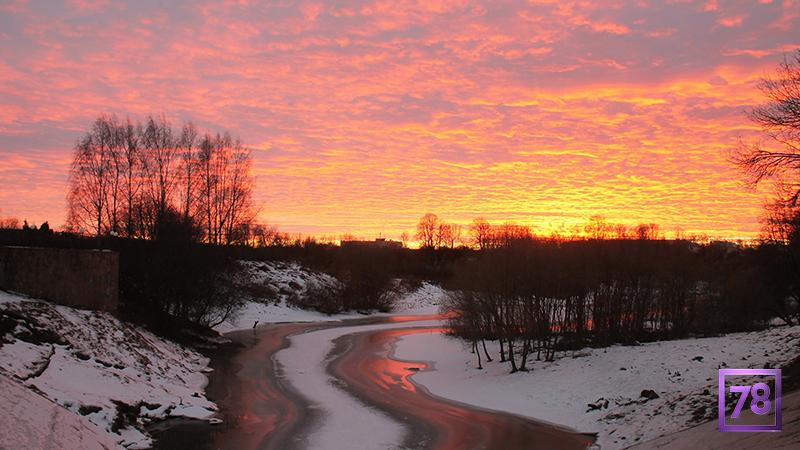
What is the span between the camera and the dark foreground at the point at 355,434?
56.0 ft

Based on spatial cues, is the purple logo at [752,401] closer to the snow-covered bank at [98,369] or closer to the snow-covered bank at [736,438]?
the snow-covered bank at [736,438]

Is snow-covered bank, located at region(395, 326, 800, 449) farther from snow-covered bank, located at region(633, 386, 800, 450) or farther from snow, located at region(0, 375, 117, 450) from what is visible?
snow, located at region(0, 375, 117, 450)

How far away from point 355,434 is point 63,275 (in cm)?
1479

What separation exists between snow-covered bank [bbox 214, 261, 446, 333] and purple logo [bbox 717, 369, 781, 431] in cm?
3429

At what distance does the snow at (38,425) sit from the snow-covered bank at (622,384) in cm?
1301

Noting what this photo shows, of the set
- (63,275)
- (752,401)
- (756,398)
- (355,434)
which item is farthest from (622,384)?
(63,275)

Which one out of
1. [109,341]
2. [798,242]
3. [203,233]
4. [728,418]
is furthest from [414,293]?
[728,418]

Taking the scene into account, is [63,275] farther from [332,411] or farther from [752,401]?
[752,401]

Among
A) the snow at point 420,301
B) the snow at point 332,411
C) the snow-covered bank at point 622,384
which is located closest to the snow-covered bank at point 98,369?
the snow at point 332,411

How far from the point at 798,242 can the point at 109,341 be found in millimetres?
31843

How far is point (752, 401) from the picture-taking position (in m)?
15.8

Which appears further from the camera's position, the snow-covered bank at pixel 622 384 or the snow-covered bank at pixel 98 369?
the snow-covered bank at pixel 622 384

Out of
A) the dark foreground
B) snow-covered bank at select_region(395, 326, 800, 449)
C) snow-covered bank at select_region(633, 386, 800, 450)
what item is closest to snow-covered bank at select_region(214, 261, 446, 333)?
the dark foreground

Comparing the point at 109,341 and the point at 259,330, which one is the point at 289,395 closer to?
the point at 109,341
